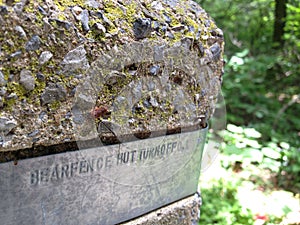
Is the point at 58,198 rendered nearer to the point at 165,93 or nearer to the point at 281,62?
the point at 165,93

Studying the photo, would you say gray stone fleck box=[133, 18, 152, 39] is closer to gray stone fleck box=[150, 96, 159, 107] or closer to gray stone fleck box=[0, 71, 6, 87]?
gray stone fleck box=[150, 96, 159, 107]

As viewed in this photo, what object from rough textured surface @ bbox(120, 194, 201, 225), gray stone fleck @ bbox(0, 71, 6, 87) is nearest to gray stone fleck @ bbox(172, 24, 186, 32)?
gray stone fleck @ bbox(0, 71, 6, 87)

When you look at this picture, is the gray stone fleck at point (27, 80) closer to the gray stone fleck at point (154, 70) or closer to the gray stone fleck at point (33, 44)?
the gray stone fleck at point (33, 44)

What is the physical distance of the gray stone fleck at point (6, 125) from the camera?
2.81ft

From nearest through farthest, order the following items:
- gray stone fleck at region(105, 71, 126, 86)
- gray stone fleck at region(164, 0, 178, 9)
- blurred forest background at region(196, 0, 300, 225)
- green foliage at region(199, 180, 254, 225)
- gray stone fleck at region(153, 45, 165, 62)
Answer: gray stone fleck at region(105, 71, 126, 86) < gray stone fleck at region(153, 45, 165, 62) < gray stone fleck at region(164, 0, 178, 9) < green foliage at region(199, 180, 254, 225) < blurred forest background at region(196, 0, 300, 225)

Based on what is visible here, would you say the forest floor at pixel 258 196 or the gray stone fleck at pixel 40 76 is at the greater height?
the gray stone fleck at pixel 40 76

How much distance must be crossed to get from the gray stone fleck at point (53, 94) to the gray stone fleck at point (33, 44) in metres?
0.11

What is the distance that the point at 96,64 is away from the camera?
3.24 feet

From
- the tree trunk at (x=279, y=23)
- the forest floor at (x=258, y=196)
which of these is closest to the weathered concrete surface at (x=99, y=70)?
the forest floor at (x=258, y=196)

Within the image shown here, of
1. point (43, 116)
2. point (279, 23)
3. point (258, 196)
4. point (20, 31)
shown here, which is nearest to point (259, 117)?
point (279, 23)

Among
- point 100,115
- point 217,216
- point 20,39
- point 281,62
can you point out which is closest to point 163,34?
point 100,115

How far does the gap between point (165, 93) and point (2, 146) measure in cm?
57

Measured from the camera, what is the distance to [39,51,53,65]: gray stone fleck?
881mm

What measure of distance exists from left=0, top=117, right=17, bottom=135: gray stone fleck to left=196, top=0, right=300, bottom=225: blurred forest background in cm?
169
